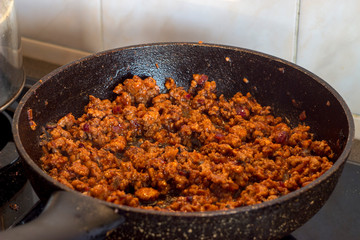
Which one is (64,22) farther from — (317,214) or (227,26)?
(317,214)

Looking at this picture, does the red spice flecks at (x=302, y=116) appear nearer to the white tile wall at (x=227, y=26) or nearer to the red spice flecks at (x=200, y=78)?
the white tile wall at (x=227, y=26)

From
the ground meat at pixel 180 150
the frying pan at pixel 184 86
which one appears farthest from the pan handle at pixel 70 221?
the ground meat at pixel 180 150

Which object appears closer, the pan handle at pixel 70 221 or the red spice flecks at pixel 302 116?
the pan handle at pixel 70 221

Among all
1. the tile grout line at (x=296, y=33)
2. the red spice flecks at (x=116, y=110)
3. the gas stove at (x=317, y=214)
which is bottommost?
the gas stove at (x=317, y=214)

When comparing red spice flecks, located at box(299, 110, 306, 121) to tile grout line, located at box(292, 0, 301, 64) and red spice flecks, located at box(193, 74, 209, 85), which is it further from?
red spice flecks, located at box(193, 74, 209, 85)

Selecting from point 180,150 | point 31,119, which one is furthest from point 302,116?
point 31,119

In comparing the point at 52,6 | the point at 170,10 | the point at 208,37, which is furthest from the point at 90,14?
the point at 208,37

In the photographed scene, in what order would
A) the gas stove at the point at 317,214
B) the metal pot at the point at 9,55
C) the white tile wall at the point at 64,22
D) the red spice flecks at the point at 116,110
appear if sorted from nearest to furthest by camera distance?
the gas stove at the point at 317,214 → the metal pot at the point at 9,55 → the red spice flecks at the point at 116,110 → the white tile wall at the point at 64,22
